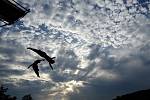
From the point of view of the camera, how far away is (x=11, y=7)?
15484mm

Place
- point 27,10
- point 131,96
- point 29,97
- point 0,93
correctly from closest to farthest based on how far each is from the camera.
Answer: point 27,10 < point 131,96 < point 0,93 < point 29,97

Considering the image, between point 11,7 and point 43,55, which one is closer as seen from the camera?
point 43,55

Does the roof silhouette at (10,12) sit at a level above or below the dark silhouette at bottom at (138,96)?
above

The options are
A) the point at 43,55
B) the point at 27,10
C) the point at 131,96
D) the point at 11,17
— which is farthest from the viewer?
the point at 131,96

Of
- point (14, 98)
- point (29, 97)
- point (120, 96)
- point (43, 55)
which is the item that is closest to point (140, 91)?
point (120, 96)

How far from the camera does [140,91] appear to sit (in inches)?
731

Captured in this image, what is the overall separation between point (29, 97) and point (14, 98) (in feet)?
40.7

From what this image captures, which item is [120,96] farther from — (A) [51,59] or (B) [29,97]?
(B) [29,97]

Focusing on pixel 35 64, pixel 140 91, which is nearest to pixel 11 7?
pixel 35 64

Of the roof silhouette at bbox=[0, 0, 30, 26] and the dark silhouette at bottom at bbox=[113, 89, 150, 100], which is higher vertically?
the roof silhouette at bbox=[0, 0, 30, 26]

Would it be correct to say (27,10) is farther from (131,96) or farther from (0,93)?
(0,93)

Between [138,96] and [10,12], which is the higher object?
[10,12]

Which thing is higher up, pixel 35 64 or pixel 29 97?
pixel 29 97

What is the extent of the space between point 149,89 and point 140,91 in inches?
37.5
